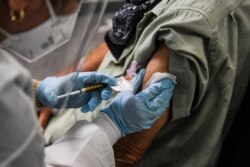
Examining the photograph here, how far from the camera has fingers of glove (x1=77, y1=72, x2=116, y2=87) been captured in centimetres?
117

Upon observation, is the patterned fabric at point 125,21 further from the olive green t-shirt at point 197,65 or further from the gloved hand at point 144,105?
the gloved hand at point 144,105

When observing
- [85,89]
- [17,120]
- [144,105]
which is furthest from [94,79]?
[17,120]

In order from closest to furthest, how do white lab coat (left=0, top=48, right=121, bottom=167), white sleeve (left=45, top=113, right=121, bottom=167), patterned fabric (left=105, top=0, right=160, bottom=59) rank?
white lab coat (left=0, top=48, right=121, bottom=167) < white sleeve (left=45, top=113, right=121, bottom=167) < patterned fabric (left=105, top=0, right=160, bottom=59)

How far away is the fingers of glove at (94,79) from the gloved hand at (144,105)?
0.06 metres

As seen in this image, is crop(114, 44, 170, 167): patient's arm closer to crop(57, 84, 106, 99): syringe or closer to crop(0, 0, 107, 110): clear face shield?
crop(57, 84, 106, 99): syringe

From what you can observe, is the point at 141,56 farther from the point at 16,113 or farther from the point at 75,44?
the point at 16,113

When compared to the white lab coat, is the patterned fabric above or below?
below

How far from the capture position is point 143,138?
46.2 inches

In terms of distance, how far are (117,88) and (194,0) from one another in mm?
361

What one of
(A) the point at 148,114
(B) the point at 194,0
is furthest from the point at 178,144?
(B) the point at 194,0

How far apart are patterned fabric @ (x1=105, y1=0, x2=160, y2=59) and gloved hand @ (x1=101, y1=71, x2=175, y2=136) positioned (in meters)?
0.27

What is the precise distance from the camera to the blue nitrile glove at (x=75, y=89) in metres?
1.14

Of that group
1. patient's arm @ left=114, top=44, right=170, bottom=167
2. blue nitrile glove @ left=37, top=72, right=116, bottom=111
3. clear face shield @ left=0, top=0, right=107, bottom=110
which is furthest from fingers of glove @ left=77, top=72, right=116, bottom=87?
clear face shield @ left=0, top=0, right=107, bottom=110

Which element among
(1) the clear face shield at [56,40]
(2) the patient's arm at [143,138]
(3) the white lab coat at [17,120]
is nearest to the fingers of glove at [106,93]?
(2) the patient's arm at [143,138]
